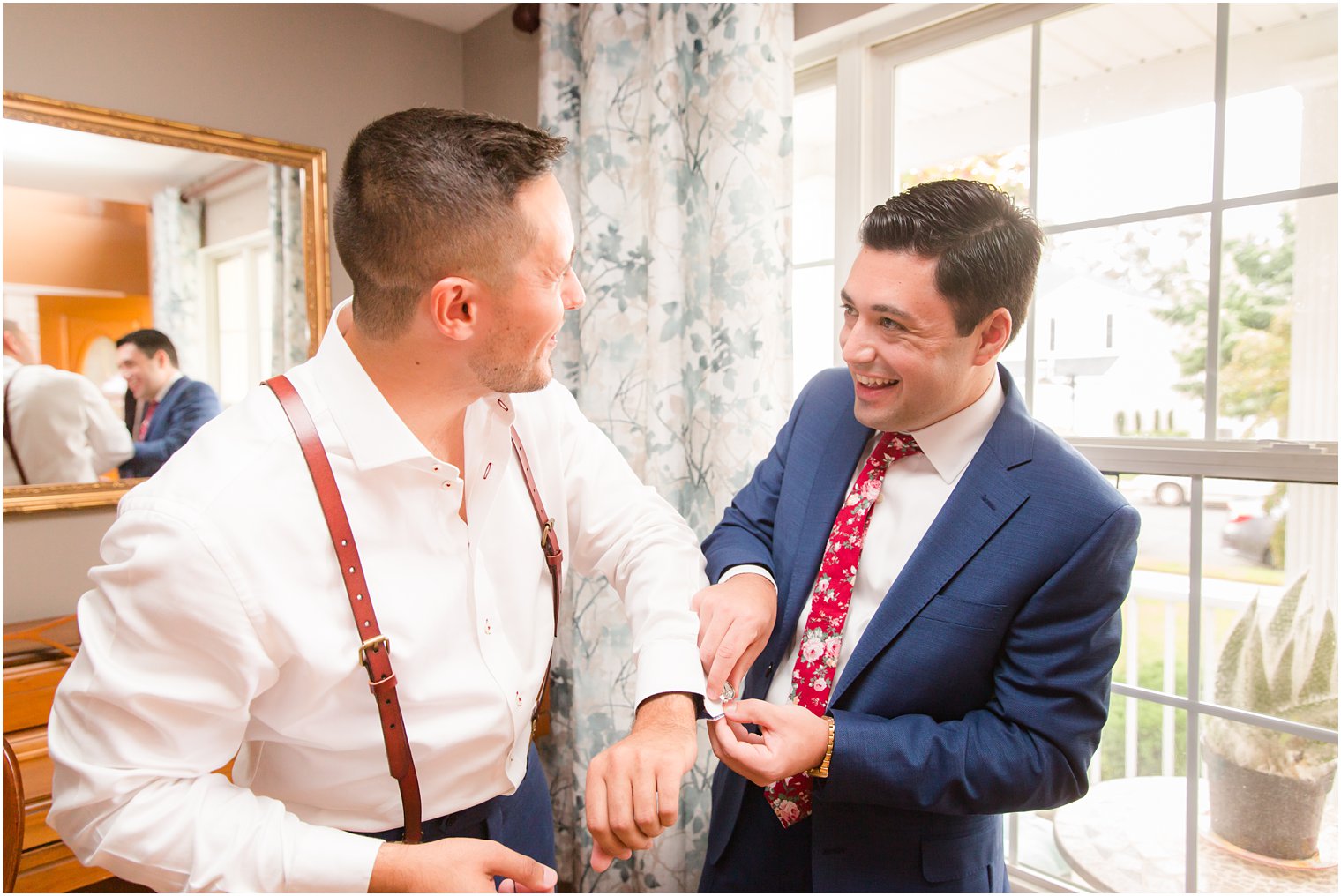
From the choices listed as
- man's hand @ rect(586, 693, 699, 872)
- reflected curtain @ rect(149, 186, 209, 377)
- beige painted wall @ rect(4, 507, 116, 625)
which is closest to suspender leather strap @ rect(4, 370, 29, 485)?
beige painted wall @ rect(4, 507, 116, 625)

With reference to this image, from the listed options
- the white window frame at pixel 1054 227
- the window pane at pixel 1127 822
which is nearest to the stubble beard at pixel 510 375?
the white window frame at pixel 1054 227

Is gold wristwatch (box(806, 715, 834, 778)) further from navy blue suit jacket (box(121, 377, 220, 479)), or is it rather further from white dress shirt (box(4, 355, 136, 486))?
white dress shirt (box(4, 355, 136, 486))

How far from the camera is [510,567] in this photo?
114 cm

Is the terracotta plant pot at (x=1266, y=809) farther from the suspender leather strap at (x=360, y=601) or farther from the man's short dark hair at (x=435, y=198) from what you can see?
the man's short dark hair at (x=435, y=198)

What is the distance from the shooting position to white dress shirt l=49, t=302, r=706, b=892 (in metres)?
0.83

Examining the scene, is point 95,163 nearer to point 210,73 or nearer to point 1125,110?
point 210,73

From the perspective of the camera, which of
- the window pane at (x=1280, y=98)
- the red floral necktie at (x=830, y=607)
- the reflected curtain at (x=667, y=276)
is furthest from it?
the reflected curtain at (x=667, y=276)

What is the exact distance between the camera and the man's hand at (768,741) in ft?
3.62

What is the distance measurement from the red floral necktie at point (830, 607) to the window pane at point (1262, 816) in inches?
39.3

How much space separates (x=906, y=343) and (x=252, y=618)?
3.22 ft

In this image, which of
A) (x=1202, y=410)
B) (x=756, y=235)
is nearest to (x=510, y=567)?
(x=756, y=235)

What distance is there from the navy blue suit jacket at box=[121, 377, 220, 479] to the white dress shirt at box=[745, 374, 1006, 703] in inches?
84.4

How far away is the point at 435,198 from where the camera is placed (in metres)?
0.95

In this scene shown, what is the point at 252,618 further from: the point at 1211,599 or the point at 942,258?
the point at 1211,599
